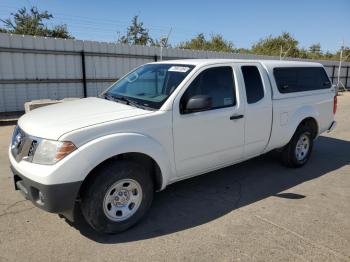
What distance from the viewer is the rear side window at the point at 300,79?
5527 mm

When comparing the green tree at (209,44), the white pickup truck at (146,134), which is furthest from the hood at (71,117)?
the green tree at (209,44)

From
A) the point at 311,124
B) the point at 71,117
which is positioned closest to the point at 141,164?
the point at 71,117

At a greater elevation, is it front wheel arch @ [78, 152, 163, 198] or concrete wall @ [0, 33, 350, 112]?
concrete wall @ [0, 33, 350, 112]

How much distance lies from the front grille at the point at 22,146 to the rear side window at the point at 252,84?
9.74 ft

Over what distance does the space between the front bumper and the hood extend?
18.6 inches

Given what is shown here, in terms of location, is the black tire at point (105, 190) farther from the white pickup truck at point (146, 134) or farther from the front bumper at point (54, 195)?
the front bumper at point (54, 195)

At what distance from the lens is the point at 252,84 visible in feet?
16.3

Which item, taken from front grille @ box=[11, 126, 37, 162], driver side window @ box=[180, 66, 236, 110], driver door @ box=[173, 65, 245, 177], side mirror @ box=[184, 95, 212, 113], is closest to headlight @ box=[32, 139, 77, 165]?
front grille @ box=[11, 126, 37, 162]

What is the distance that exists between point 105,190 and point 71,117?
2.90ft

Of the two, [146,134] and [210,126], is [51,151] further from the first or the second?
[210,126]

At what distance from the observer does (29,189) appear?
3.37 meters

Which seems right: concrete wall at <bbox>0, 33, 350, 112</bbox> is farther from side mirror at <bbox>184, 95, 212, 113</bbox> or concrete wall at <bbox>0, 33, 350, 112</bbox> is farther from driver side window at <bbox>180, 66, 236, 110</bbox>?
side mirror at <bbox>184, 95, 212, 113</bbox>

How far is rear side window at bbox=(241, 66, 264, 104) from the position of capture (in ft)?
16.0

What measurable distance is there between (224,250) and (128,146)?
4.79 ft
